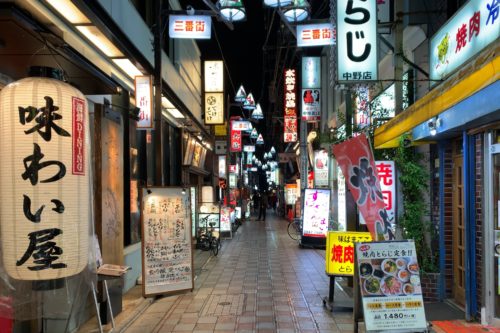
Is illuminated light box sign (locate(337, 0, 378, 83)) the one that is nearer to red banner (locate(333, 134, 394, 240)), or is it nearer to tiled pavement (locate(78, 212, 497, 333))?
red banner (locate(333, 134, 394, 240))

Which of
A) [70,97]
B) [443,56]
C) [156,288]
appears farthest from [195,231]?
[70,97]

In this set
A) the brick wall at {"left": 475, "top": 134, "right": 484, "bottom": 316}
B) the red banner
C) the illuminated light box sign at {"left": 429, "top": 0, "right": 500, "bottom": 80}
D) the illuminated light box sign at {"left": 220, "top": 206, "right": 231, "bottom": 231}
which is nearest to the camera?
the illuminated light box sign at {"left": 429, "top": 0, "right": 500, "bottom": 80}

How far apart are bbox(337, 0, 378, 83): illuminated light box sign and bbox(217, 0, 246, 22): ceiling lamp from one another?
Answer: 2659mm

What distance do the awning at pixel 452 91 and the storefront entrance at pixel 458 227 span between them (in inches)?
43.7

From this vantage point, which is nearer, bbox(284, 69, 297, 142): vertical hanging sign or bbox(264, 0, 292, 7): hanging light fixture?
bbox(264, 0, 292, 7): hanging light fixture

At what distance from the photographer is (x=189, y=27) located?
1229cm

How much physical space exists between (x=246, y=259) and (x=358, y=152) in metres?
10.7

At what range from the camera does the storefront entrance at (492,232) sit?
7.21m

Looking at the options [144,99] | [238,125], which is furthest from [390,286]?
[238,125]

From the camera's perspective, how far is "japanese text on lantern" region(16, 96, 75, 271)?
4.71 meters

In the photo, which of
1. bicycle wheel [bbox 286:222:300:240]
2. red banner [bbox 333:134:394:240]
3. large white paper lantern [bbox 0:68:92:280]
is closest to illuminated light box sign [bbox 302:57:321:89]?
bicycle wheel [bbox 286:222:300:240]

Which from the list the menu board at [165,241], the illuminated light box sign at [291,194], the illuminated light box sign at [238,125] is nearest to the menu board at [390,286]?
the menu board at [165,241]

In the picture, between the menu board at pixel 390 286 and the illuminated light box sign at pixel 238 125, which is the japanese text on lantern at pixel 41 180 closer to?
the menu board at pixel 390 286

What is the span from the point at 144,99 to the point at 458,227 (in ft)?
25.5
